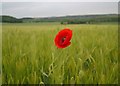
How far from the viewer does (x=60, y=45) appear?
1053 mm

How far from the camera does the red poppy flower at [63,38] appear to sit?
1049mm

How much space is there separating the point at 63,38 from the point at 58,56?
0.08 metres

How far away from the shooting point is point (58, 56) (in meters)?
1.06

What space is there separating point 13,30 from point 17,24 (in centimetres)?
3

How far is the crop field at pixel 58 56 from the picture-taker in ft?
3.43

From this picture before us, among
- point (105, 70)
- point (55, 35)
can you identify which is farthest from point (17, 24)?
point (105, 70)

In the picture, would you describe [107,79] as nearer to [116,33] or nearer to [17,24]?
[116,33]

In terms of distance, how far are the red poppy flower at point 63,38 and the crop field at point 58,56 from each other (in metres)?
0.02

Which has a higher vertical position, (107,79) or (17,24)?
(17,24)

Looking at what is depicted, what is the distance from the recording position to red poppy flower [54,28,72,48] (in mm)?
1049

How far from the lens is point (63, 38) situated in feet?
3.44

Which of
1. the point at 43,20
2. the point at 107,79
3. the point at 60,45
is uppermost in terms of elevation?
the point at 43,20

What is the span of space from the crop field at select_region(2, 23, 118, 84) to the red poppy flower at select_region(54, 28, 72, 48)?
0.02m

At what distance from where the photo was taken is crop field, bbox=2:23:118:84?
3.43 ft
